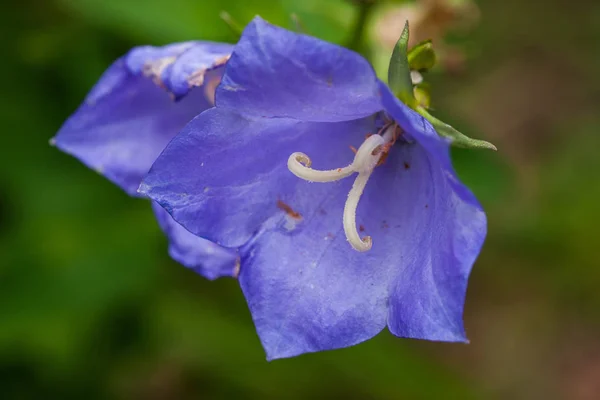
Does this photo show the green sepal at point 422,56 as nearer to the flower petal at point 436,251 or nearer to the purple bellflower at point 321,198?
the purple bellflower at point 321,198

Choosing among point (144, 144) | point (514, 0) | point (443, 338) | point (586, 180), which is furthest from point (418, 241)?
point (514, 0)

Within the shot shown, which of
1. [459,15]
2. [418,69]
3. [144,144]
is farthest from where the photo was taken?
[459,15]

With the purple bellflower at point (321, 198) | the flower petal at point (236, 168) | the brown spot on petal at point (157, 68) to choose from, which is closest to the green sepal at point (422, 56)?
the purple bellflower at point (321, 198)

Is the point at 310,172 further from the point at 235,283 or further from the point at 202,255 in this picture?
the point at 235,283

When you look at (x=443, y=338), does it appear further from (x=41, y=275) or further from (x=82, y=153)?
(x=41, y=275)

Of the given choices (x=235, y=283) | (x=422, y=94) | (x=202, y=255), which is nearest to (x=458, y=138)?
(x=422, y=94)

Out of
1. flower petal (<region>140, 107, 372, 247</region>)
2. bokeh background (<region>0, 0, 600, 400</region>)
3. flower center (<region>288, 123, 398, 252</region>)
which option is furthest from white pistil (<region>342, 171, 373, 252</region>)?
bokeh background (<region>0, 0, 600, 400</region>)

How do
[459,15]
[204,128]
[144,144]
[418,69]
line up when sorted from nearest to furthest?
[204,128] → [418,69] → [144,144] → [459,15]
